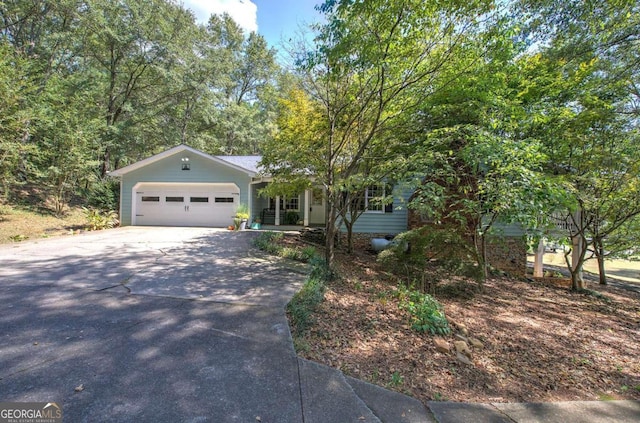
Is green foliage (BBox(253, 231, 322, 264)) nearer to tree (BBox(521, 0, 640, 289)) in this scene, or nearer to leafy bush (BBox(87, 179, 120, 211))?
tree (BBox(521, 0, 640, 289))

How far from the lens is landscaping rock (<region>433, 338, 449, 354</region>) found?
3206 mm

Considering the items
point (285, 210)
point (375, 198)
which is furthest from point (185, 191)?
point (375, 198)

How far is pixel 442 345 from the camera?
3.26 meters

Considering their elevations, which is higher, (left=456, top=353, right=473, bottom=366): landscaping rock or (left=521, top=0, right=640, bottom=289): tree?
(left=521, top=0, right=640, bottom=289): tree

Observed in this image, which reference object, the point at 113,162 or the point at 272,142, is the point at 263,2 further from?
the point at 113,162

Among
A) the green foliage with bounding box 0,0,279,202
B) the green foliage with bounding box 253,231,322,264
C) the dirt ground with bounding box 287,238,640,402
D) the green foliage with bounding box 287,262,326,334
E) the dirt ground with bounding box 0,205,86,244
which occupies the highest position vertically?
the green foliage with bounding box 0,0,279,202

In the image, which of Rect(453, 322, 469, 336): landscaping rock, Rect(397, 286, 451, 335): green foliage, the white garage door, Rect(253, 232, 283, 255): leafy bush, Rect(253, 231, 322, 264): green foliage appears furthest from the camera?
the white garage door

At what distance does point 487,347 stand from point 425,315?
777 mm

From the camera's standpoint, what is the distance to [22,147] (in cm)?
1092

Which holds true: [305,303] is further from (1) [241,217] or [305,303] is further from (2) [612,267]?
(2) [612,267]

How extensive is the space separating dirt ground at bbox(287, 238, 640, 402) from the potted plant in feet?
25.5

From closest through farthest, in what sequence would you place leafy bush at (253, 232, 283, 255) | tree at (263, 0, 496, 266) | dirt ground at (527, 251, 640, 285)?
tree at (263, 0, 496, 266), leafy bush at (253, 232, 283, 255), dirt ground at (527, 251, 640, 285)

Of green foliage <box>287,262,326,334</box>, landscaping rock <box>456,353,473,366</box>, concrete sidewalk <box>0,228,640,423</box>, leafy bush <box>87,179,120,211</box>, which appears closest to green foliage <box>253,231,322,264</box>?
green foliage <box>287,262,326,334</box>

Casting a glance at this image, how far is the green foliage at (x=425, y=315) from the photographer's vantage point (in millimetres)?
3705
